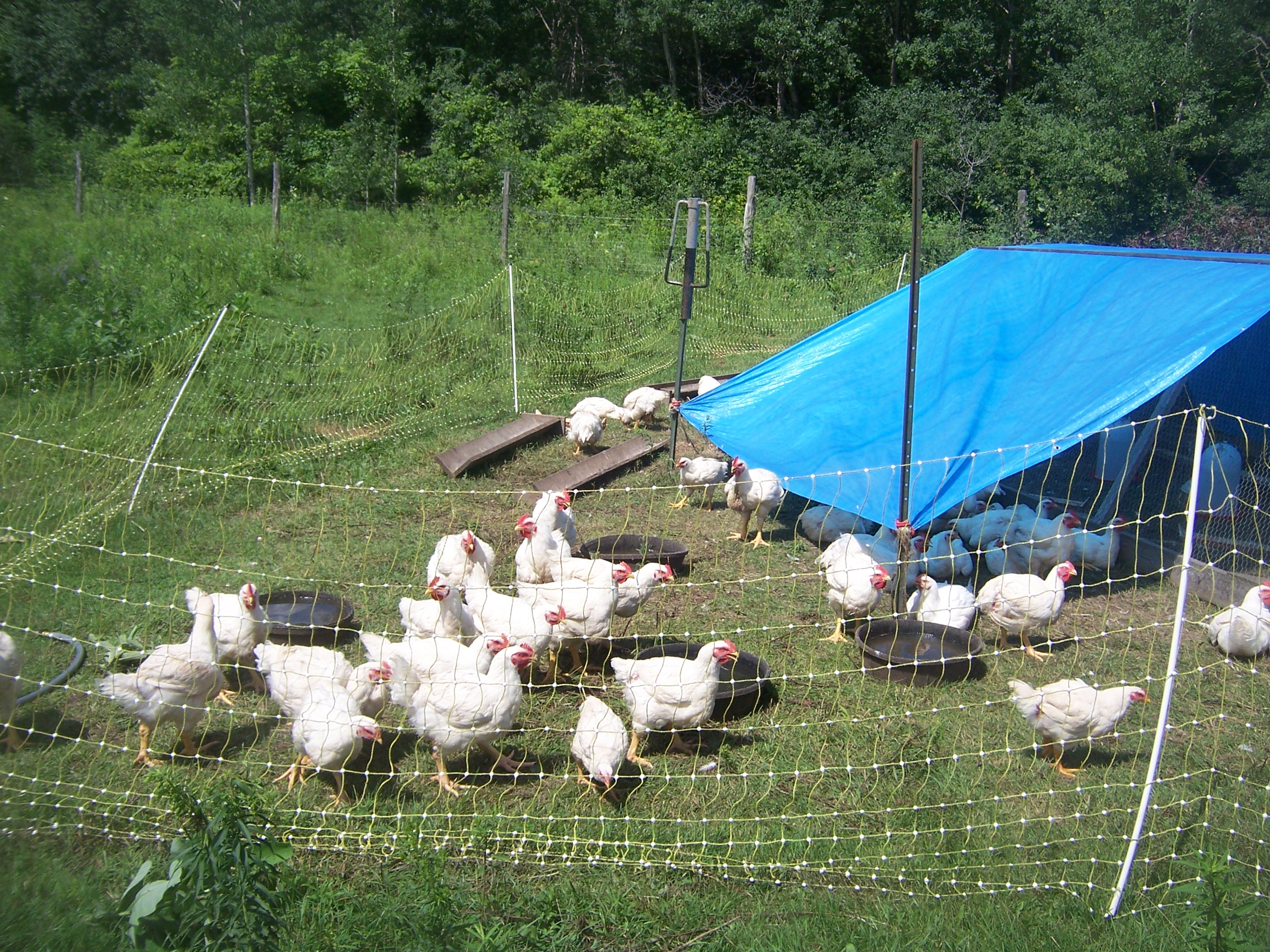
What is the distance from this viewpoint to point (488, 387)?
31.1ft

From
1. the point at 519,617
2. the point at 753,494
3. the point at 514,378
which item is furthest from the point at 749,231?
the point at 519,617

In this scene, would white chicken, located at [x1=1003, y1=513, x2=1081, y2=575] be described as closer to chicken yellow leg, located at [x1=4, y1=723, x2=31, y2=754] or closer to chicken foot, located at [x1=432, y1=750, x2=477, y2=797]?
chicken foot, located at [x1=432, y1=750, x2=477, y2=797]

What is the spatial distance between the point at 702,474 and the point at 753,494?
2.54ft

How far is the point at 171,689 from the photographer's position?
159 inches

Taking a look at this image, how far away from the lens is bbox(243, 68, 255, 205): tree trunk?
1877 centimetres

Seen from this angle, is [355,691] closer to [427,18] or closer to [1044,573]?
[1044,573]

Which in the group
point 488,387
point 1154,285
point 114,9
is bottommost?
point 488,387

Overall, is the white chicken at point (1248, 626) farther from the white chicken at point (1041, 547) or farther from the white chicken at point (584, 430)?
the white chicken at point (584, 430)

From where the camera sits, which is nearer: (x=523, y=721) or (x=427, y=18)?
(x=523, y=721)

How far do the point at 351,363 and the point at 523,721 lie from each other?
5.60 m

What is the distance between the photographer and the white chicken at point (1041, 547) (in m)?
5.83

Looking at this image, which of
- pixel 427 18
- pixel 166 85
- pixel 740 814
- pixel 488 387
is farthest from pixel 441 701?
pixel 427 18

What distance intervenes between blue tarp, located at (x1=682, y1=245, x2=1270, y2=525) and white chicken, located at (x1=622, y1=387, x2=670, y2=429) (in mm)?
1386

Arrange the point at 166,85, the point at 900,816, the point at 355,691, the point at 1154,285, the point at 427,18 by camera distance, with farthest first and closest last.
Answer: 1. the point at 427,18
2. the point at 166,85
3. the point at 1154,285
4. the point at 355,691
5. the point at 900,816
